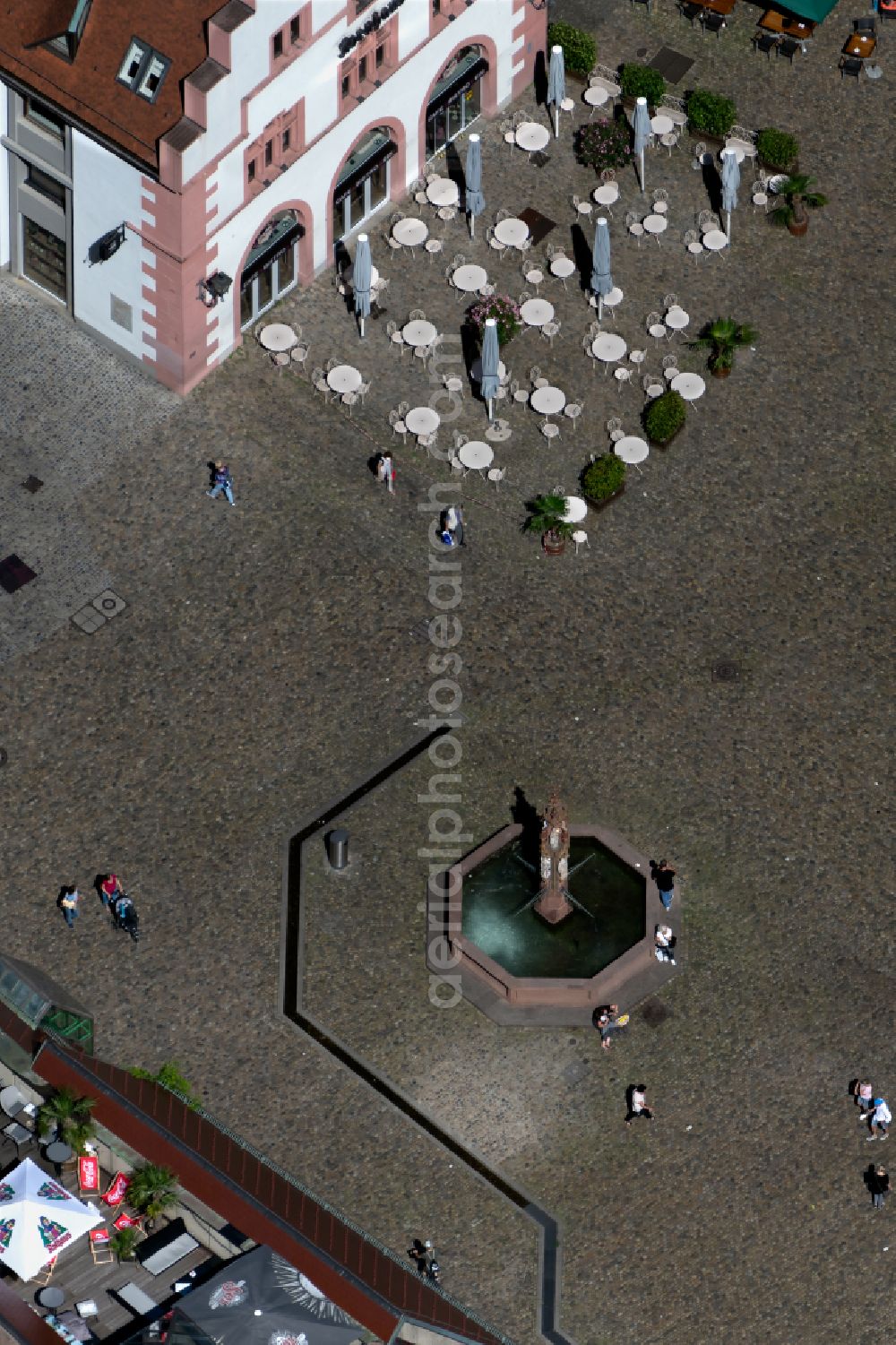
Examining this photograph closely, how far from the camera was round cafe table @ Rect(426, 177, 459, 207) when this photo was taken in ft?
390

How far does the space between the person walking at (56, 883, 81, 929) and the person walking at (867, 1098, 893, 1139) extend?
22.2 meters

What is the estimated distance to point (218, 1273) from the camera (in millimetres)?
93188

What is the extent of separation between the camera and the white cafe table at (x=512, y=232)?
118375mm

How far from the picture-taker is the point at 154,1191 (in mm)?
96062

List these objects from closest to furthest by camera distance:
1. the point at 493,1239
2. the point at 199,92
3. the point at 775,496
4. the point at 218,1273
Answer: the point at 218,1273 → the point at 493,1239 → the point at 199,92 → the point at 775,496

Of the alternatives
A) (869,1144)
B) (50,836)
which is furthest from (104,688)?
(869,1144)

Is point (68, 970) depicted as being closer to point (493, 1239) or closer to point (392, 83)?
point (493, 1239)

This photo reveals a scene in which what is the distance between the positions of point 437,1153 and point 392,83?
33674 mm

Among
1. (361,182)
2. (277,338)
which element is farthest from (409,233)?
(277,338)

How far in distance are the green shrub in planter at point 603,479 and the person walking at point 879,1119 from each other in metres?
21.1

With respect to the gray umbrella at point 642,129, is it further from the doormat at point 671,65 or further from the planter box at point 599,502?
the planter box at point 599,502

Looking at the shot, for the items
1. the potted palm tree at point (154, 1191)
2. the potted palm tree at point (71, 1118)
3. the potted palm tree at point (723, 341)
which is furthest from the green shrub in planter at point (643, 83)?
the potted palm tree at point (154, 1191)

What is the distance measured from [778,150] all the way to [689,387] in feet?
31.5


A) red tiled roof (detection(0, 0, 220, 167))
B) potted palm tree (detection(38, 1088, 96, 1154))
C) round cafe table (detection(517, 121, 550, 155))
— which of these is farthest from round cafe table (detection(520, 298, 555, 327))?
potted palm tree (detection(38, 1088, 96, 1154))
